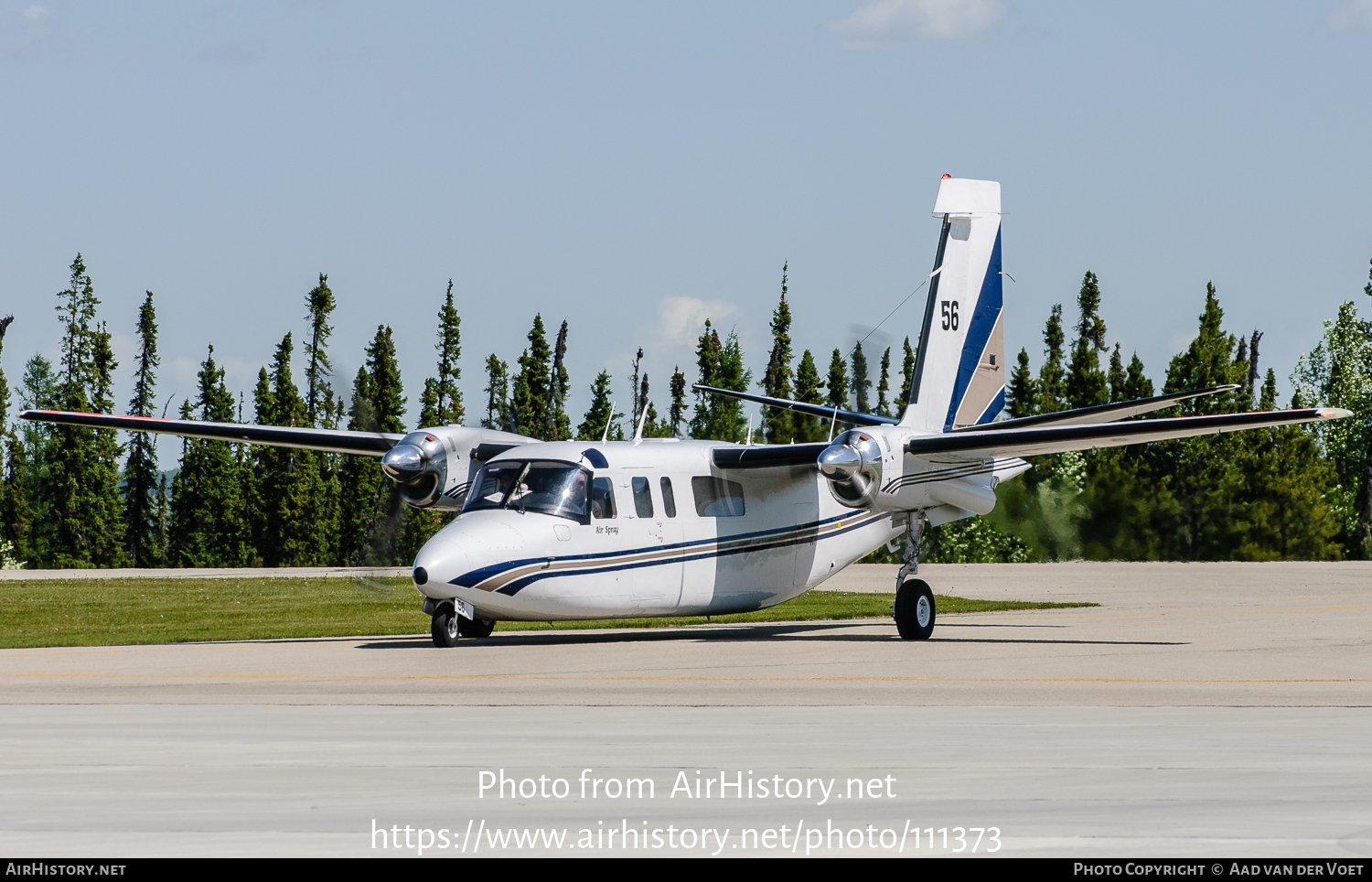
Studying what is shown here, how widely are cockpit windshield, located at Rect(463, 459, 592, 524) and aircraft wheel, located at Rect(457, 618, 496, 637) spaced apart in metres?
1.94

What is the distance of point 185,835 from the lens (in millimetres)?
6523

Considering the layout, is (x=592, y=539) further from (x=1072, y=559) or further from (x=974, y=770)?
(x=1072, y=559)

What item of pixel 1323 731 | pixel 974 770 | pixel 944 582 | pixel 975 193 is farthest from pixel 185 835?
pixel 944 582

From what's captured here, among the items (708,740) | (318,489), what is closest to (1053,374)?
(318,489)

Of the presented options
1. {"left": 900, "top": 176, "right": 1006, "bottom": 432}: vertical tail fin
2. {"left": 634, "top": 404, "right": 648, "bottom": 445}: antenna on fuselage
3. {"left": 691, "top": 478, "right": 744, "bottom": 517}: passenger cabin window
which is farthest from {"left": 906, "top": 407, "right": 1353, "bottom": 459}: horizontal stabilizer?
{"left": 634, "top": 404, "right": 648, "bottom": 445}: antenna on fuselage

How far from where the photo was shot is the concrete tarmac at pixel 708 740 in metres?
A: 6.70

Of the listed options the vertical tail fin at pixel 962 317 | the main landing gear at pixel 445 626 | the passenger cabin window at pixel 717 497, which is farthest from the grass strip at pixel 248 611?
the vertical tail fin at pixel 962 317

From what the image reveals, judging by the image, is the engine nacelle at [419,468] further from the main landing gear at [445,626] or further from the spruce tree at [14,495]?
the spruce tree at [14,495]

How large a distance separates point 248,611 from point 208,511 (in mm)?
73996

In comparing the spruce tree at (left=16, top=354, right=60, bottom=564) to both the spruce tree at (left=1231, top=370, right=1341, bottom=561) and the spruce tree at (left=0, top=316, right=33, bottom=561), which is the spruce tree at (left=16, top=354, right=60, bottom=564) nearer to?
the spruce tree at (left=0, top=316, right=33, bottom=561)

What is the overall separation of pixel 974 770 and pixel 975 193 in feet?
62.3

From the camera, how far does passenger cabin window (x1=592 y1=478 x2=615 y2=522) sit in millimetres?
21281

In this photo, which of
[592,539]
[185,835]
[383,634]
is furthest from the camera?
[383,634]

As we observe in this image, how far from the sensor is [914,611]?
22938 millimetres
